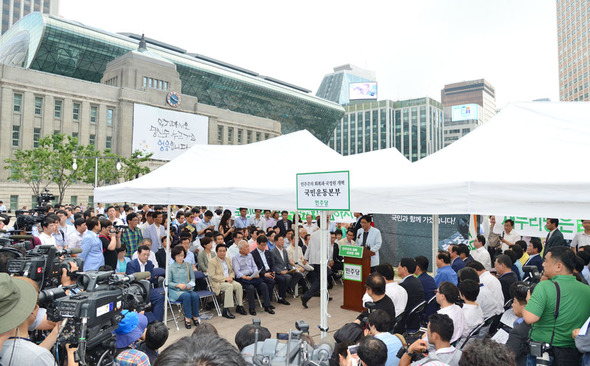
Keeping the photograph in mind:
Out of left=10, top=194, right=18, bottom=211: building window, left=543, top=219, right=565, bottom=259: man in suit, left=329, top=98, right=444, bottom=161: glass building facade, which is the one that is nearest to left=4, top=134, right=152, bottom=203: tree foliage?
left=10, top=194, right=18, bottom=211: building window

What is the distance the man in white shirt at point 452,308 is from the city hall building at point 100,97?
47564 mm

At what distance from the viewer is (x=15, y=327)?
2.24 metres

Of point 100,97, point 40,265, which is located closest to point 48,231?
point 40,265

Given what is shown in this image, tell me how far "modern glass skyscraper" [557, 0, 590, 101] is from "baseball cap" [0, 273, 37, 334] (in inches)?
4578

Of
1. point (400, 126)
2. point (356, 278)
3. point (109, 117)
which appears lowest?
point (356, 278)

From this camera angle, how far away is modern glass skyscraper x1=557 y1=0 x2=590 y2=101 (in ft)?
301

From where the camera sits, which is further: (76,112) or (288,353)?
(76,112)

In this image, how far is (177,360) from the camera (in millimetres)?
992

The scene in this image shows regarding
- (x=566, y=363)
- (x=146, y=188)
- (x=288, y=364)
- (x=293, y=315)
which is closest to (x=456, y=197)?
(x=566, y=363)

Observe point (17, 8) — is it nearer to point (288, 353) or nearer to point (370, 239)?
point (370, 239)

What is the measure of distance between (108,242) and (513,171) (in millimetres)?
7038

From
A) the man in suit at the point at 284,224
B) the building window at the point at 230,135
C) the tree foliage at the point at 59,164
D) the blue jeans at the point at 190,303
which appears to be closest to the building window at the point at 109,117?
the tree foliage at the point at 59,164

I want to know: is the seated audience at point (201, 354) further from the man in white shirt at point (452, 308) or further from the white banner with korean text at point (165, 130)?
the white banner with korean text at point (165, 130)

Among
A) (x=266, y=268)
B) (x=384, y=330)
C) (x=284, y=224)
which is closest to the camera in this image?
(x=384, y=330)
